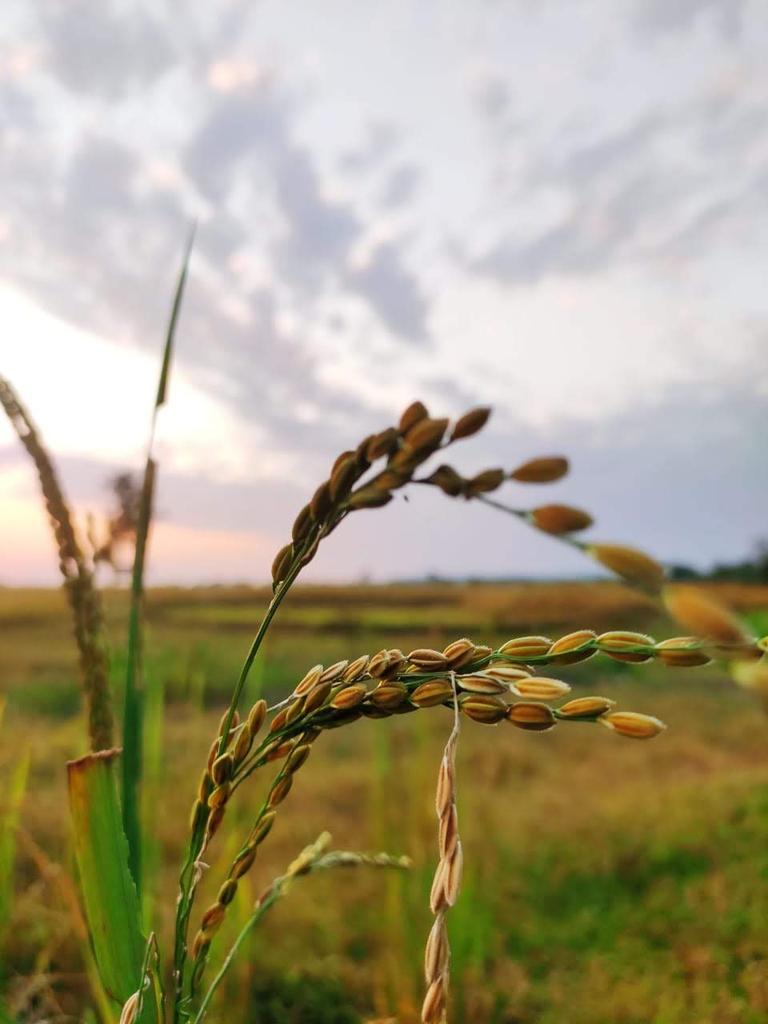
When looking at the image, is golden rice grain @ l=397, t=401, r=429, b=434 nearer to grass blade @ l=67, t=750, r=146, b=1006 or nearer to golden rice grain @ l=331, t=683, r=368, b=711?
golden rice grain @ l=331, t=683, r=368, b=711

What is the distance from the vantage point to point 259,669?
64.7 inches

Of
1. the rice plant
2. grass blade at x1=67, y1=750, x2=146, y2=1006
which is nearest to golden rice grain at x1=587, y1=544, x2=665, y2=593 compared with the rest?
the rice plant

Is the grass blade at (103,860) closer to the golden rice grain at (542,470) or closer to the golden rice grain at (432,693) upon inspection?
the golden rice grain at (432,693)

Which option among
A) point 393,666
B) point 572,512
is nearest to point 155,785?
point 393,666

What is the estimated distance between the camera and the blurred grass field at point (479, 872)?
182 cm

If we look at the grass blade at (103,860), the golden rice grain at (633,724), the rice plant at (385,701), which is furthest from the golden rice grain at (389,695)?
the grass blade at (103,860)

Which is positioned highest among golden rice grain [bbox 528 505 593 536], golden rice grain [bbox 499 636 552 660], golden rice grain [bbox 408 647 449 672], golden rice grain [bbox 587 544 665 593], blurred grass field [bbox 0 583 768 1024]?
golden rice grain [bbox 528 505 593 536]

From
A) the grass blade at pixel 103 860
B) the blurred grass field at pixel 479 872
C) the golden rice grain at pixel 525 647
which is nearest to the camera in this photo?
the golden rice grain at pixel 525 647

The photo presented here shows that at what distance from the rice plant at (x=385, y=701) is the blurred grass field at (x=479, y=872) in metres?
0.16

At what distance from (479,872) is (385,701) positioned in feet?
8.35

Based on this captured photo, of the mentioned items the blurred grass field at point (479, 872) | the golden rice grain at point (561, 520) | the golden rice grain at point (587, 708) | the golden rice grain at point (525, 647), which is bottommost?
the blurred grass field at point (479, 872)

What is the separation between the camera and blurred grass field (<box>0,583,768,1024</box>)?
71.5 inches

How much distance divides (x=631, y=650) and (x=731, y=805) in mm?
3385

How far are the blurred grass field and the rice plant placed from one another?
6.3 inches
